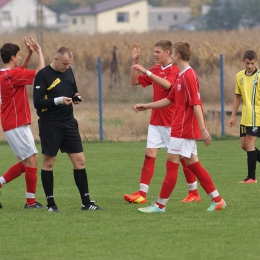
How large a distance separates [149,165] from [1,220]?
7.13 feet

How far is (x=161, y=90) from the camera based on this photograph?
973 cm

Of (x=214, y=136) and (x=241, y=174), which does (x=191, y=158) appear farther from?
(x=214, y=136)

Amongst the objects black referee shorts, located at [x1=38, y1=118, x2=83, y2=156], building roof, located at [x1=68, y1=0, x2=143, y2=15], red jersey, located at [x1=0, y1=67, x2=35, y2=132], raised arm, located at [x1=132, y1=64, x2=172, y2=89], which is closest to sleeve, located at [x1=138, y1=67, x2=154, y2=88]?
raised arm, located at [x1=132, y1=64, x2=172, y2=89]

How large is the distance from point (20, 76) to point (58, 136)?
0.85m

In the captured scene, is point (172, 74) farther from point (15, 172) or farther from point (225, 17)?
point (225, 17)

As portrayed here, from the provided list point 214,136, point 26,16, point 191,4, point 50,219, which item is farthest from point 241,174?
point 191,4

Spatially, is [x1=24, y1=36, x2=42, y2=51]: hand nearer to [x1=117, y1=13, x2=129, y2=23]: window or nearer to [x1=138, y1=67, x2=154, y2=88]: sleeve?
[x1=138, y1=67, x2=154, y2=88]: sleeve

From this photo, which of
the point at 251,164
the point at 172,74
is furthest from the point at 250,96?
the point at 172,74

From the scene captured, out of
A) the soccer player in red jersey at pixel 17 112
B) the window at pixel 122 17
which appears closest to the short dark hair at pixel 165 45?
the soccer player in red jersey at pixel 17 112

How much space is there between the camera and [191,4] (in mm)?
142375

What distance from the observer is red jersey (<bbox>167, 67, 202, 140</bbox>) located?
8.62 metres

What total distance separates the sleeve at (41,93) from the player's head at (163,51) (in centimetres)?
153

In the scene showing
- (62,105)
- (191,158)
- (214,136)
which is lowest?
(214,136)

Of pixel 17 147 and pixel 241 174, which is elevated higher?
pixel 17 147
